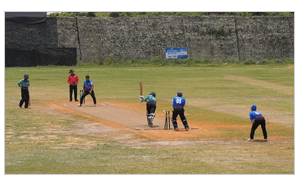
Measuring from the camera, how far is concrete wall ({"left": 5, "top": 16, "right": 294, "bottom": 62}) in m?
69.9

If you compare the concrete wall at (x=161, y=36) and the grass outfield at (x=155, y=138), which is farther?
the concrete wall at (x=161, y=36)

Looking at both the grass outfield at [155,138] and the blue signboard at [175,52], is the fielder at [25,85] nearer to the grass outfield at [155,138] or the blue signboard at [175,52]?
the grass outfield at [155,138]

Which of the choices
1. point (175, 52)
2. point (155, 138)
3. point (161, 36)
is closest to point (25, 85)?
point (155, 138)

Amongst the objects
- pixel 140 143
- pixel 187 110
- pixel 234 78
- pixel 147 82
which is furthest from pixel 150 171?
pixel 234 78

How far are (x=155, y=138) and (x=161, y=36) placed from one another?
51393mm

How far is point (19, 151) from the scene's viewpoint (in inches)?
720

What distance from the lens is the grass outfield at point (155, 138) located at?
15.8 metres

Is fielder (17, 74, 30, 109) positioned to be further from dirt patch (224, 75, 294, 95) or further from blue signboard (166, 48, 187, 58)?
blue signboard (166, 48, 187, 58)

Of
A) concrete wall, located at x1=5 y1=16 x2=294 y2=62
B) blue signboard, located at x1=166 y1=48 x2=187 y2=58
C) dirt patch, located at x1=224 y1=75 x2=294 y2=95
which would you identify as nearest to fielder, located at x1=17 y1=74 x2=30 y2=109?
dirt patch, located at x1=224 y1=75 x2=294 y2=95

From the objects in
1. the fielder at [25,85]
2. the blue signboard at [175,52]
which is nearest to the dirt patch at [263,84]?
the blue signboard at [175,52]

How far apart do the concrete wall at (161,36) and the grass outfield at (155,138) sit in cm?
2465

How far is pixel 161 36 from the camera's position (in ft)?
234

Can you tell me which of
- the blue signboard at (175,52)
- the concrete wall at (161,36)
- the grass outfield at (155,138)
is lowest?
the grass outfield at (155,138)

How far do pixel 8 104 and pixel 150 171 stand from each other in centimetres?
2085
